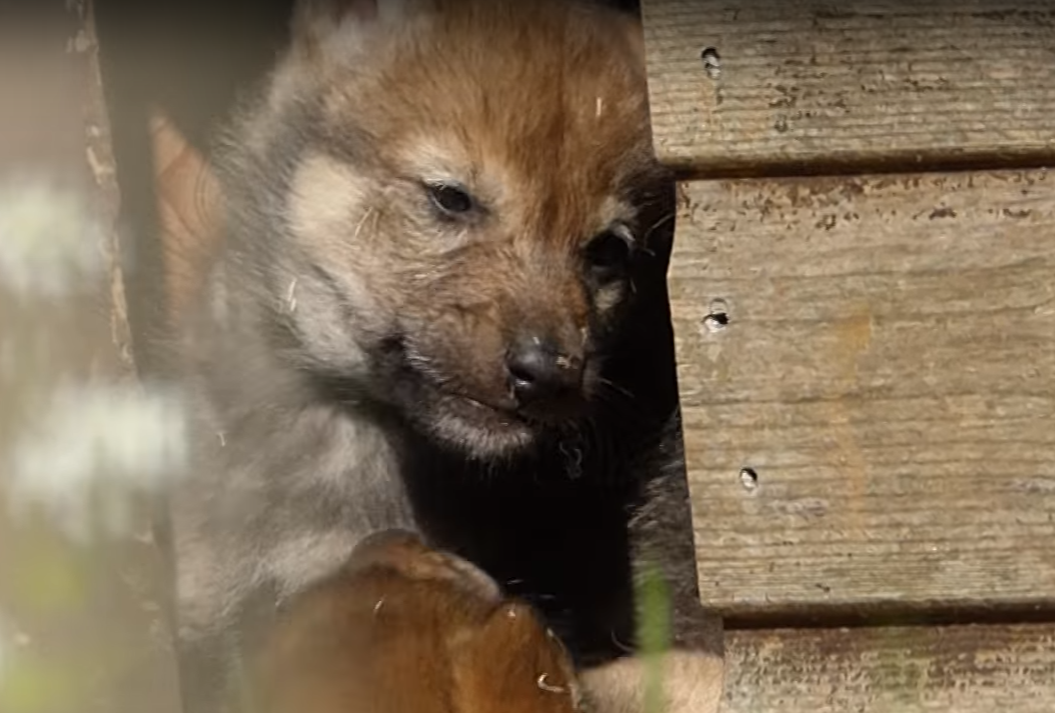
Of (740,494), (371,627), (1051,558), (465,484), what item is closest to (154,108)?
(465,484)

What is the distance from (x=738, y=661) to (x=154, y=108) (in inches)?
47.3

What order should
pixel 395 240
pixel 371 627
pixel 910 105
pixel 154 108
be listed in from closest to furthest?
1. pixel 910 105
2. pixel 371 627
3. pixel 395 240
4. pixel 154 108

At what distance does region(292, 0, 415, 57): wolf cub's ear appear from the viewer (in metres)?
2.58

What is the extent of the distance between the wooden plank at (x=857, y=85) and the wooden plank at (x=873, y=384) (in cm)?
3

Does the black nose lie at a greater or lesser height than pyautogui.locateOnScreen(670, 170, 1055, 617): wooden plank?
lesser

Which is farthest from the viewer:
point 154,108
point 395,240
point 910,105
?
point 154,108

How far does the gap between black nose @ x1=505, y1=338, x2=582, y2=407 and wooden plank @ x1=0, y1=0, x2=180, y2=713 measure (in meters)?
0.54

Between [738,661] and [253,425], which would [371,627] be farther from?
[253,425]

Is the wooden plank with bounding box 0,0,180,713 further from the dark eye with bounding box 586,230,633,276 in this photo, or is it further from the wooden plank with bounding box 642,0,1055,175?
the wooden plank with bounding box 642,0,1055,175

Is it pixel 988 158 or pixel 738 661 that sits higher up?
pixel 988 158

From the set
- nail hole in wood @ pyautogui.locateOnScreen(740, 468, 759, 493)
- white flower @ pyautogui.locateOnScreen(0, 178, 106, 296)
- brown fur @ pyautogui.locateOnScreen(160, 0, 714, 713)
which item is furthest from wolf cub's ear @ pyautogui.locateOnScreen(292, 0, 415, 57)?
nail hole in wood @ pyautogui.locateOnScreen(740, 468, 759, 493)

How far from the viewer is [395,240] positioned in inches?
94.3

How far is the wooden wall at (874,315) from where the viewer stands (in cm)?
175

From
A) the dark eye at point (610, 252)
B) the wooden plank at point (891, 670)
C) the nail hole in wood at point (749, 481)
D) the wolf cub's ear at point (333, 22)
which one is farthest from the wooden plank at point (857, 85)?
the wolf cub's ear at point (333, 22)
